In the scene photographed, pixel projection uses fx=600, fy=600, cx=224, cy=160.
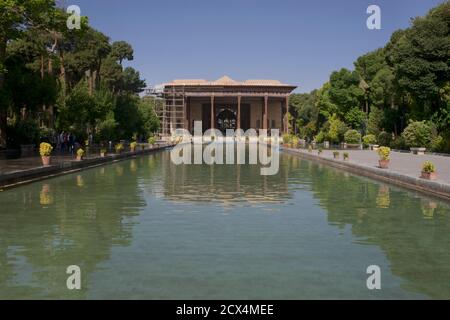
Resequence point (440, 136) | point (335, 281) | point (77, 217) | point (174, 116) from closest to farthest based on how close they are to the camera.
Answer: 1. point (335, 281)
2. point (77, 217)
3. point (440, 136)
4. point (174, 116)

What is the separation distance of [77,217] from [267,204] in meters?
4.55

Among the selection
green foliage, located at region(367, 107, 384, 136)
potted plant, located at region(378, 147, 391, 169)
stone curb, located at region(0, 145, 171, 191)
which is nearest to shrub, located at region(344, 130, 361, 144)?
green foliage, located at region(367, 107, 384, 136)

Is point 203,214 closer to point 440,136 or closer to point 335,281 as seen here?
point 335,281

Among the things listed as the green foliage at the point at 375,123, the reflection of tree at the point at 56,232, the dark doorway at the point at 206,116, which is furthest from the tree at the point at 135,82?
the reflection of tree at the point at 56,232

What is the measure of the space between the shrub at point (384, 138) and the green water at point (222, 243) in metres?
35.9

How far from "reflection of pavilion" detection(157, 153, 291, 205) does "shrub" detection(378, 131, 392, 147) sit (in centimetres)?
2961

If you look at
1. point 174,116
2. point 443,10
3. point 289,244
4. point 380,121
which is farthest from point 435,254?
point 174,116

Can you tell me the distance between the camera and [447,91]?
41969 mm

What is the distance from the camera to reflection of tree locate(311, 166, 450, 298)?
7.23m

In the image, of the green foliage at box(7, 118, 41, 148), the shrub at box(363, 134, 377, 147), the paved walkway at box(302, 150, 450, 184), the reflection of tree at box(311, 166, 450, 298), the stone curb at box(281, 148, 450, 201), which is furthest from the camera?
the shrub at box(363, 134, 377, 147)

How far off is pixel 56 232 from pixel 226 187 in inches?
348

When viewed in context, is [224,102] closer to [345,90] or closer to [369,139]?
[345,90]

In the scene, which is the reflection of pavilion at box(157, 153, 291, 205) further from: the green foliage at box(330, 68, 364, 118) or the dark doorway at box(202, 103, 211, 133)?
the dark doorway at box(202, 103, 211, 133)

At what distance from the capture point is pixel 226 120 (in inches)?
4257
